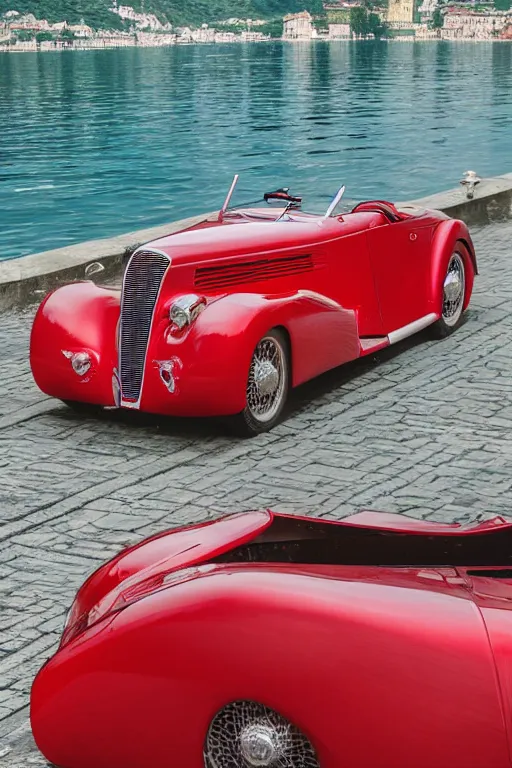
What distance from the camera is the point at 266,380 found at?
289 inches

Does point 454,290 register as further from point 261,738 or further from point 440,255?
point 261,738

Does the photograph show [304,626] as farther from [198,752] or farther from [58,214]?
[58,214]

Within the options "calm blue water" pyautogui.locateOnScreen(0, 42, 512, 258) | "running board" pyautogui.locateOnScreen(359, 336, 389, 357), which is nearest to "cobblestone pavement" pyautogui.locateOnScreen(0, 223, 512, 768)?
"running board" pyautogui.locateOnScreen(359, 336, 389, 357)

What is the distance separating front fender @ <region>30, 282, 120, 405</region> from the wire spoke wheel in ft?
11.0

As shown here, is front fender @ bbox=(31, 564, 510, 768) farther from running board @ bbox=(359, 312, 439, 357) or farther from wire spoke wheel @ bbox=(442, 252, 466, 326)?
wire spoke wheel @ bbox=(442, 252, 466, 326)

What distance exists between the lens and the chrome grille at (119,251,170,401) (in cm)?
729

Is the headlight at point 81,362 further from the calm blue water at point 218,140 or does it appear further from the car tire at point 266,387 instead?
the calm blue water at point 218,140

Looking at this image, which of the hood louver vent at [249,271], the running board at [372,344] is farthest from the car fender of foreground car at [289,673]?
the running board at [372,344]

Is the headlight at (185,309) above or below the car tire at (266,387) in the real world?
above

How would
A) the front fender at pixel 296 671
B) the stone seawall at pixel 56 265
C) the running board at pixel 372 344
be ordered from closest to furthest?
the front fender at pixel 296 671 < the running board at pixel 372 344 < the stone seawall at pixel 56 265

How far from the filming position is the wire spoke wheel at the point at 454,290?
9914mm

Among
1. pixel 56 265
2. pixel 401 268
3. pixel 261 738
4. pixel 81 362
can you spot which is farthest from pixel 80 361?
pixel 261 738

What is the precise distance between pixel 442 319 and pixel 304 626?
7.34 meters

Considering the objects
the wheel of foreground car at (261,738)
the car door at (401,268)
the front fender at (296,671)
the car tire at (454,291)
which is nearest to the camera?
the front fender at (296,671)
